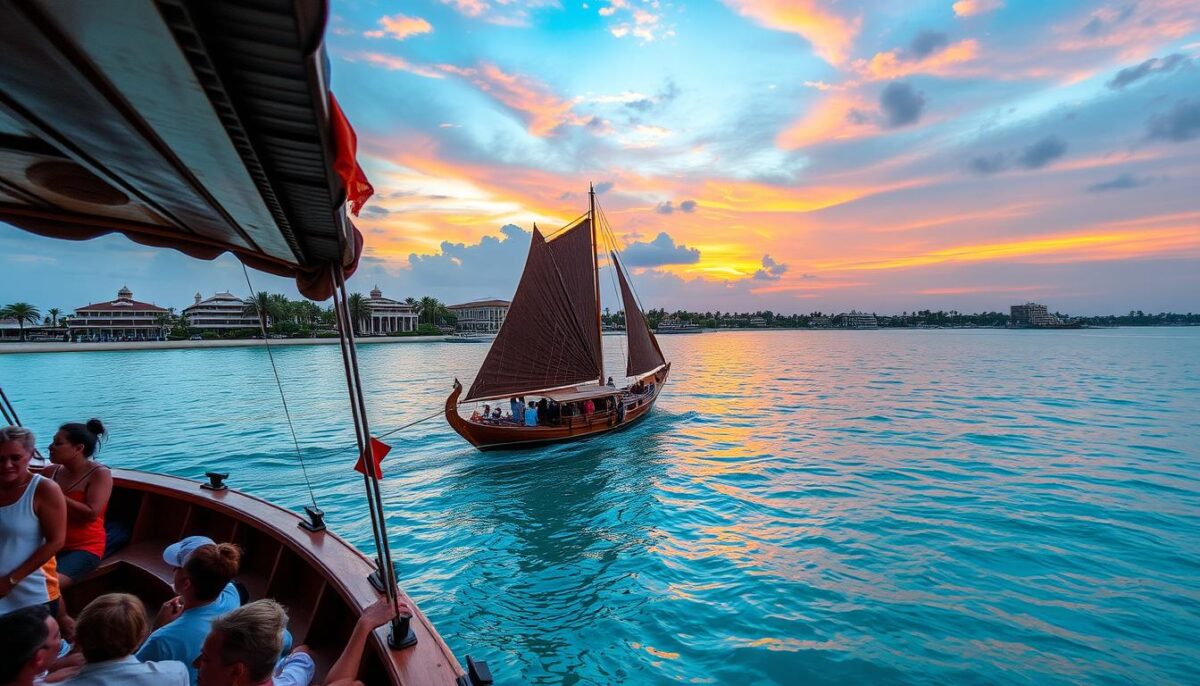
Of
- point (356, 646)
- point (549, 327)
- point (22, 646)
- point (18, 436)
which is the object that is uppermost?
point (549, 327)

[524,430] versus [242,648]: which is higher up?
[242,648]

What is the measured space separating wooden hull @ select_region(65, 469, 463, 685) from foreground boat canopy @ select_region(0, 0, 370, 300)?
105 inches

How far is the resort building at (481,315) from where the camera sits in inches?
6398

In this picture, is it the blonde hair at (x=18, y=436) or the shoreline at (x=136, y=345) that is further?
the shoreline at (x=136, y=345)

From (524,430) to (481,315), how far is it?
152541 millimetres

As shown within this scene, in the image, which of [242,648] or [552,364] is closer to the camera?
[242,648]

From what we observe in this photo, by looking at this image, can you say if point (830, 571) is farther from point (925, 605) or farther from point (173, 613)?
point (173, 613)

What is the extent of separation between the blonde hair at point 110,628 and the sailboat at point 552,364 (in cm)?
1489

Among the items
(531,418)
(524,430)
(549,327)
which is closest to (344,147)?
(524,430)

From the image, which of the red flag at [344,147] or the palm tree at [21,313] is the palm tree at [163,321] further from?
the red flag at [344,147]

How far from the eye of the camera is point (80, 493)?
15.1ft

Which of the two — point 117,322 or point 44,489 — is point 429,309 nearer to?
point 117,322

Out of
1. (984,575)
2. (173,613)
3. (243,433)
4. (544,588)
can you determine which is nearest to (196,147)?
(173,613)

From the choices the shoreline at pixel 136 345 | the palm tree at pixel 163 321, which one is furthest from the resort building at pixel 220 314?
the shoreline at pixel 136 345
